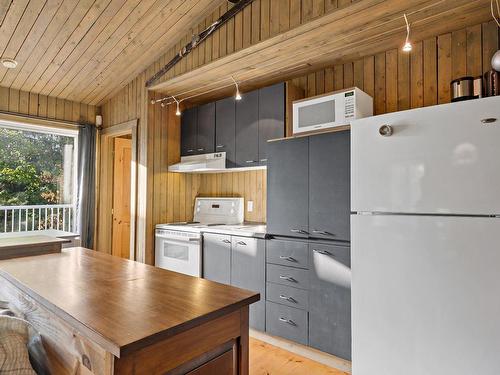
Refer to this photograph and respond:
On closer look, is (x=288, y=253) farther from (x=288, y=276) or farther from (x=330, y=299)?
(x=330, y=299)

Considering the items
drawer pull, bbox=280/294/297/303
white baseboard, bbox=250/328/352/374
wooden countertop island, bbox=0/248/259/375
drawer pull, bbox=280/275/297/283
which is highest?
wooden countertop island, bbox=0/248/259/375

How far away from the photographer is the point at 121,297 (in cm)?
111

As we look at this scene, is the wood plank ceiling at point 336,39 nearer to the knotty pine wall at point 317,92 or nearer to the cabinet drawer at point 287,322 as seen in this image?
the knotty pine wall at point 317,92

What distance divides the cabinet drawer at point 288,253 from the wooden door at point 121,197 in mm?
2843

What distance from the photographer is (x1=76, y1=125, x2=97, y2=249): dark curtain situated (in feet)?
14.0

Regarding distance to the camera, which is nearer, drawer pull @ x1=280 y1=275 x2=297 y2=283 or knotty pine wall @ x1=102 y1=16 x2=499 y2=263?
knotty pine wall @ x1=102 y1=16 x2=499 y2=263

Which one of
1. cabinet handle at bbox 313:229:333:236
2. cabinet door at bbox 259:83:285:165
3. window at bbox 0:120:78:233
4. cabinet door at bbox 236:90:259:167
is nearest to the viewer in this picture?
cabinet handle at bbox 313:229:333:236

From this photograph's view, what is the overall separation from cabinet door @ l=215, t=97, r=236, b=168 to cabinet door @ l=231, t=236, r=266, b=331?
92 cm

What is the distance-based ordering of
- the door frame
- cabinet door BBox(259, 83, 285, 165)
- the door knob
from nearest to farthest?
the door knob → cabinet door BBox(259, 83, 285, 165) → the door frame

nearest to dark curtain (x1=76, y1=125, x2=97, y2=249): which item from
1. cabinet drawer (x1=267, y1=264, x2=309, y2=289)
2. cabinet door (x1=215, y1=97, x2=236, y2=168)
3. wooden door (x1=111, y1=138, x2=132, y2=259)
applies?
wooden door (x1=111, y1=138, x2=132, y2=259)

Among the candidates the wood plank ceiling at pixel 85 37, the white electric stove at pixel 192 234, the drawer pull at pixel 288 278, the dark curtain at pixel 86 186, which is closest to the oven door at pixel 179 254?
the white electric stove at pixel 192 234

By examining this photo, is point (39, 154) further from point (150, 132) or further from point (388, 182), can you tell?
point (388, 182)

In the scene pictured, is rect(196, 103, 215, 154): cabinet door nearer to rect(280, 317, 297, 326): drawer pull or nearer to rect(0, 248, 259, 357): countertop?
rect(280, 317, 297, 326): drawer pull

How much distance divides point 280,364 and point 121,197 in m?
3.36
